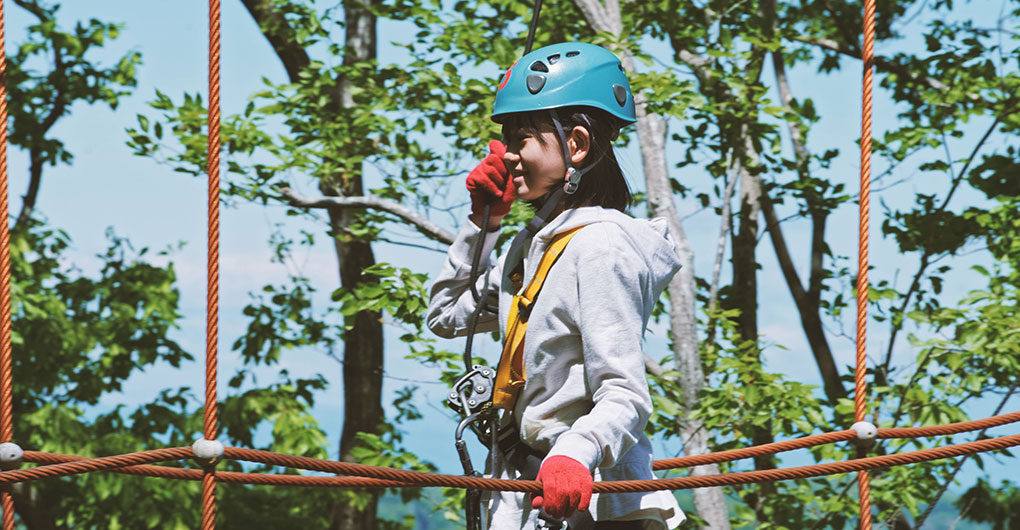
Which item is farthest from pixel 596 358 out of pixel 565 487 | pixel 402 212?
pixel 402 212

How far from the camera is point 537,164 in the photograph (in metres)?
2.29

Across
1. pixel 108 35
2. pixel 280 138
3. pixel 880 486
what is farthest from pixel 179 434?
pixel 880 486

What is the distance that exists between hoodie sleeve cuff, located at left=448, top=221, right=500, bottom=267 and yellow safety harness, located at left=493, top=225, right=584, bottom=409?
294 millimetres

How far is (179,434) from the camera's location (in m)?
7.23

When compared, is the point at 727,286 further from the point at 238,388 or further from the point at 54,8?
the point at 54,8

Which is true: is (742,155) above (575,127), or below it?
above

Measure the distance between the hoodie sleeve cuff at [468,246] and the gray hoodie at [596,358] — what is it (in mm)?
215

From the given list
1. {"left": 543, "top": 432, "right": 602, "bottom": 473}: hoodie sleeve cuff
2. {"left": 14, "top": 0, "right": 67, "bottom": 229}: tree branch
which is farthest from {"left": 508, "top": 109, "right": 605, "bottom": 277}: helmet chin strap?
{"left": 14, "top": 0, "right": 67, "bottom": 229}: tree branch

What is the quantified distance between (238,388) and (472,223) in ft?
16.0

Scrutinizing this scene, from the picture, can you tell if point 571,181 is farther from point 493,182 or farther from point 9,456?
point 9,456

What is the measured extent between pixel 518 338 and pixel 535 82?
1.86 feet

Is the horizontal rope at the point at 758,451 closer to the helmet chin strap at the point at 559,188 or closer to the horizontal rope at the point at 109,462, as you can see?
the helmet chin strap at the point at 559,188

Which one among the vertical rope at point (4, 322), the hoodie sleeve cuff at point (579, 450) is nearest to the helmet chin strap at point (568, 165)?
the hoodie sleeve cuff at point (579, 450)

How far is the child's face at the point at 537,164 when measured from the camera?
7.52ft
